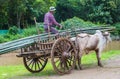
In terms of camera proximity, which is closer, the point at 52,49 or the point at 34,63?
the point at 52,49

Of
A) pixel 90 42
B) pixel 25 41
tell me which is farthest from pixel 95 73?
pixel 25 41

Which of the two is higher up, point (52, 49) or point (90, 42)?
point (52, 49)

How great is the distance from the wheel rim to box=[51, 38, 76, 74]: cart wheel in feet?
3.31

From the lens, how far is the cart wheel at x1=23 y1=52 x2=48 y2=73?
1411 cm

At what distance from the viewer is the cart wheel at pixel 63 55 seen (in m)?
13.1

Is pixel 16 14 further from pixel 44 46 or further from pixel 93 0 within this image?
pixel 44 46

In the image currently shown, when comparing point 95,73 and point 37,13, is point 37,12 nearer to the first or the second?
point 37,13

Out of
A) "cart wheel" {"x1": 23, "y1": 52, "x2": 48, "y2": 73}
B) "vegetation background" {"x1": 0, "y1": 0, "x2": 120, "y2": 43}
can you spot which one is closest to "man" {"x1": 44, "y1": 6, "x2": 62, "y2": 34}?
"cart wheel" {"x1": 23, "y1": 52, "x2": 48, "y2": 73}

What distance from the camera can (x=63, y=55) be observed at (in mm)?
13289

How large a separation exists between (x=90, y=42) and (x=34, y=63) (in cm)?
250

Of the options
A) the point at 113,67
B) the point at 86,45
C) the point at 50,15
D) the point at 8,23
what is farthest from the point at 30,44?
the point at 8,23

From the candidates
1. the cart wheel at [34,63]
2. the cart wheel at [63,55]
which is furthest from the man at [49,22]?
the cart wheel at [34,63]

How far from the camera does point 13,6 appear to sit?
46656mm

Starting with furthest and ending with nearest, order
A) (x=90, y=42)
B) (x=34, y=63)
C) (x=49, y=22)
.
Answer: (x=90, y=42) → (x=34, y=63) → (x=49, y=22)
